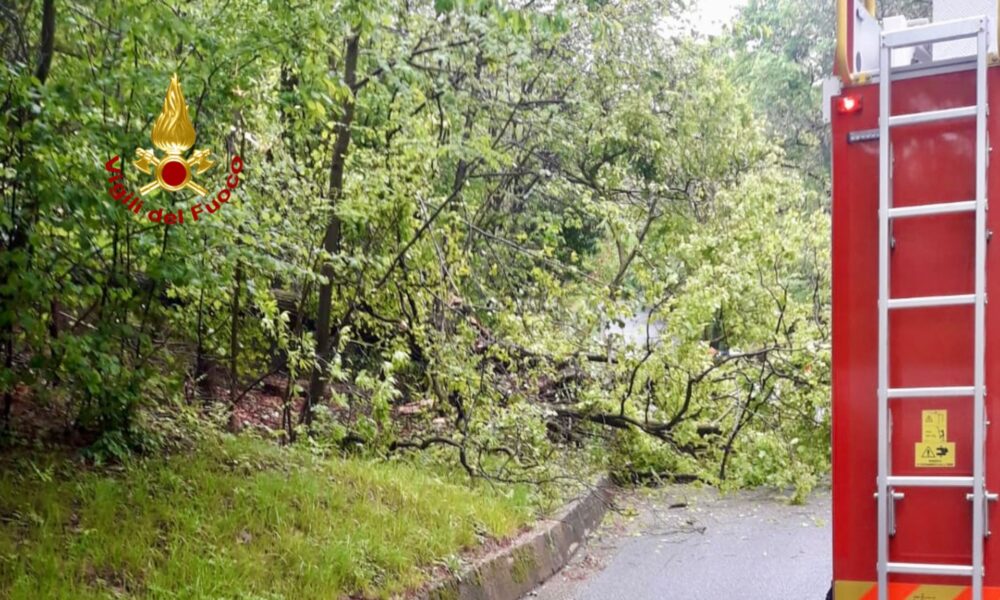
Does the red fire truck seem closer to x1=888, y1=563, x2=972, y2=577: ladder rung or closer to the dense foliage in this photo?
x1=888, y1=563, x2=972, y2=577: ladder rung

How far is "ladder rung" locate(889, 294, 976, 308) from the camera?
156 inches

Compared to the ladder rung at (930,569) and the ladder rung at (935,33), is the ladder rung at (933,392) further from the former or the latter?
the ladder rung at (935,33)

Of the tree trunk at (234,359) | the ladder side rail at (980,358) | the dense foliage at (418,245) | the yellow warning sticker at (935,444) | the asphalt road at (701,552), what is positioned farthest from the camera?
the tree trunk at (234,359)

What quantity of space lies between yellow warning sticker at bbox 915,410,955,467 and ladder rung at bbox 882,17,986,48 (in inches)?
65.9

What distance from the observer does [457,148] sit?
390 inches

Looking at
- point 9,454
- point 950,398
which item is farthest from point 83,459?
point 950,398

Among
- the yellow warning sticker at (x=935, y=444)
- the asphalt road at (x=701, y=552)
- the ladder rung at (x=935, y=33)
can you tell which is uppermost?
the ladder rung at (x=935, y=33)

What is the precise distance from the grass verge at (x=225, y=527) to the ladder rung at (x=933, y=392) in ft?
11.4

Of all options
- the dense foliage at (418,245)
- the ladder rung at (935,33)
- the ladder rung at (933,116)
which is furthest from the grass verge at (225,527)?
the ladder rung at (935,33)

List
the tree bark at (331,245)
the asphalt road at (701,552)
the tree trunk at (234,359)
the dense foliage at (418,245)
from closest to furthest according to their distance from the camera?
the dense foliage at (418,245) → the asphalt road at (701,552) → the tree trunk at (234,359) → the tree bark at (331,245)

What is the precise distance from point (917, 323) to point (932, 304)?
11 centimetres

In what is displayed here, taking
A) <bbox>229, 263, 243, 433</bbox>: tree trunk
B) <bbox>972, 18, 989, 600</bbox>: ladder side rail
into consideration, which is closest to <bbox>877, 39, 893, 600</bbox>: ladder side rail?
<bbox>972, 18, 989, 600</bbox>: ladder side rail

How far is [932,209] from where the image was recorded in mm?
4059

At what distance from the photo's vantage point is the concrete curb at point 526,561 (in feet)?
22.0
